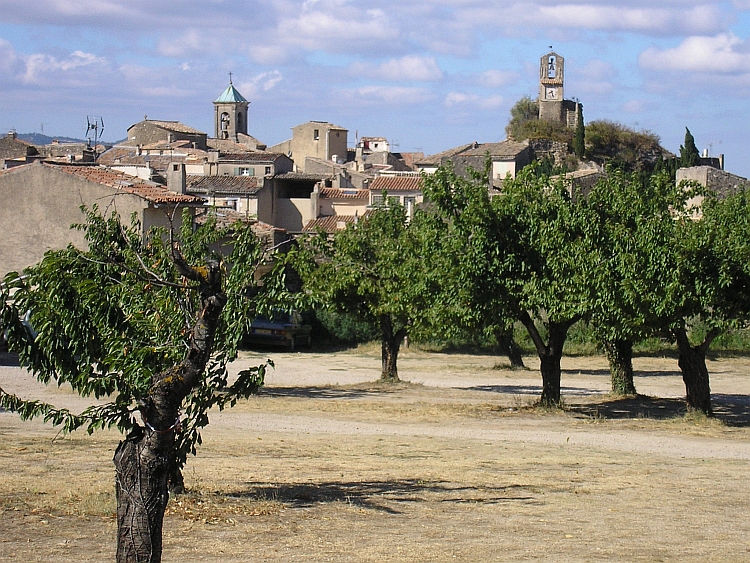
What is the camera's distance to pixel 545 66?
10806 cm

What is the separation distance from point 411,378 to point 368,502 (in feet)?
69.8

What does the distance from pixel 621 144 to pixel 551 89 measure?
47.9 feet

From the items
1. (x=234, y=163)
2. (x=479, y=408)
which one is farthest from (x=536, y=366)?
(x=234, y=163)

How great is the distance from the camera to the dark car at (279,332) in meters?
39.4

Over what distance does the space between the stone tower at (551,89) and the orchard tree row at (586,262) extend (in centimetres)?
8039

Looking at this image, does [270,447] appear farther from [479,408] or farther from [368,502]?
[479,408]

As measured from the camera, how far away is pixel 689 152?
82750 mm

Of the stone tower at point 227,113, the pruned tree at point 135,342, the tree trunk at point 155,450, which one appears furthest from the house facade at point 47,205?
the stone tower at point 227,113

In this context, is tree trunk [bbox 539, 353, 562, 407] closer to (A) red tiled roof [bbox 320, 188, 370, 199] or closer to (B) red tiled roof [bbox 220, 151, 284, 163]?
(A) red tiled roof [bbox 320, 188, 370, 199]

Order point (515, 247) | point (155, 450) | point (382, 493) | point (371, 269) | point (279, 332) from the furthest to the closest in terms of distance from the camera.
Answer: point (279, 332)
point (371, 269)
point (515, 247)
point (382, 493)
point (155, 450)

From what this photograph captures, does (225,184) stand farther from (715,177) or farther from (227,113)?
(227,113)

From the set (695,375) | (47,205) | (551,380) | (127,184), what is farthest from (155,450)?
(127,184)

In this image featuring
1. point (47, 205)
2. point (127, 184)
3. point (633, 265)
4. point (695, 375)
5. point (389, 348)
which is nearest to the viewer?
point (633, 265)

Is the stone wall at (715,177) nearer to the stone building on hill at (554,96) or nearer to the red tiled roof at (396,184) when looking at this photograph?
the red tiled roof at (396,184)
